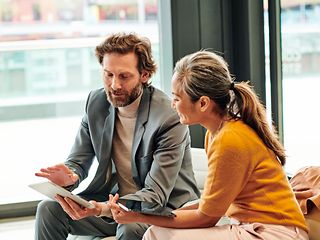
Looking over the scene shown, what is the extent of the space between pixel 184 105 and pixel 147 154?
514 mm

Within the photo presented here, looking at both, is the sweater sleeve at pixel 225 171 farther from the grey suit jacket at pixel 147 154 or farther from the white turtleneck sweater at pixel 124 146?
the white turtleneck sweater at pixel 124 146

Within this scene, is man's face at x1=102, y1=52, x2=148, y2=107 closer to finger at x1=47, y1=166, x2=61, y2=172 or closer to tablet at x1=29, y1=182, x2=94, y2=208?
finger at x1=47, y1=166, x2=61, y2=172

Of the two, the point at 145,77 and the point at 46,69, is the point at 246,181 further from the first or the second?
the point at 46,69

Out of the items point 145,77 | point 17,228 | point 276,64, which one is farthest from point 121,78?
point 17,228

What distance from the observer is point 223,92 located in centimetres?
204

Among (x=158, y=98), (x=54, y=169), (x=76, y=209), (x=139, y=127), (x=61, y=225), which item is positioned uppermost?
(x=158, y=98)

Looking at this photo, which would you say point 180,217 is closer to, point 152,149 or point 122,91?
point 152,149

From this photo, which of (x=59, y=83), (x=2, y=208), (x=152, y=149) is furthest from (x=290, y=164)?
(x=2, y=208)

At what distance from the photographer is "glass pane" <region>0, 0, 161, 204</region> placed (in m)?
3.73

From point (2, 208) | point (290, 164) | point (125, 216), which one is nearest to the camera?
point (125, 216)

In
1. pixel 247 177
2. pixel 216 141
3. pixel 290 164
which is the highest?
pixel 216 141

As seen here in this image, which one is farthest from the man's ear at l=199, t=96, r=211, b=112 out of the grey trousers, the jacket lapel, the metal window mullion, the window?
the metal window mullion

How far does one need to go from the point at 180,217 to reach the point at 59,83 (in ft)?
6.77

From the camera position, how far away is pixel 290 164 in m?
3.56
